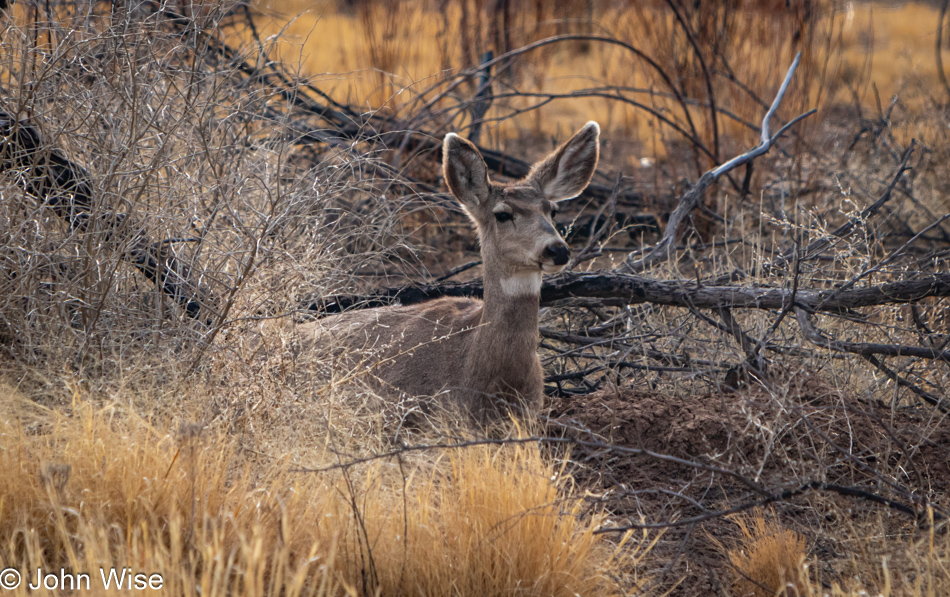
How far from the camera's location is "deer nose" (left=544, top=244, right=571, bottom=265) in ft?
13.9

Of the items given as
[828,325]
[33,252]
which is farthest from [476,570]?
[828,325]

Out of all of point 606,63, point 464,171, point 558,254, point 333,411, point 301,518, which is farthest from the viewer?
point 606,63

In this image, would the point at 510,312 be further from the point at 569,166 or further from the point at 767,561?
the point at 767,561

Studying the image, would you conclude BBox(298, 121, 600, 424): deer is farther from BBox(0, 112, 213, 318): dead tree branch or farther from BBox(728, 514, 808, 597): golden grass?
BBox(728, 514, 808, 597): golden grass

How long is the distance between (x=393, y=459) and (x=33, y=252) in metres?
1.89

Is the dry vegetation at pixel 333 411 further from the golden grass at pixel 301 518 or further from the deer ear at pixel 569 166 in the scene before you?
the deer ear at pixel 569 166

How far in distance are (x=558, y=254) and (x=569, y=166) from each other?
95cm

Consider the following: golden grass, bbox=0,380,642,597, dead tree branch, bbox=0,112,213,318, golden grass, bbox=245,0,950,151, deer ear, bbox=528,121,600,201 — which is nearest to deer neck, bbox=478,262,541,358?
deer ear, bbox=528,121,600,201

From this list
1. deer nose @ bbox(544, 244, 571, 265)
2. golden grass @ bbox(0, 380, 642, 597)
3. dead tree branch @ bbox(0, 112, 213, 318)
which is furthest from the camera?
deer nose @ bbox(544, 244, 571, 265)

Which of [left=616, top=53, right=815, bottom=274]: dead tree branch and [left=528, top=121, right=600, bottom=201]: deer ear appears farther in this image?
[left=616, top=53, right=815, bottom=274]: dead tree branch

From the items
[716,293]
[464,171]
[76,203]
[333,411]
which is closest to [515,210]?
[464,171]

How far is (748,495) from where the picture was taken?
12.0 ft

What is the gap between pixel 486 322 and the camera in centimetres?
A: 450

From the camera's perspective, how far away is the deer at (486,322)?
14.4 ft
